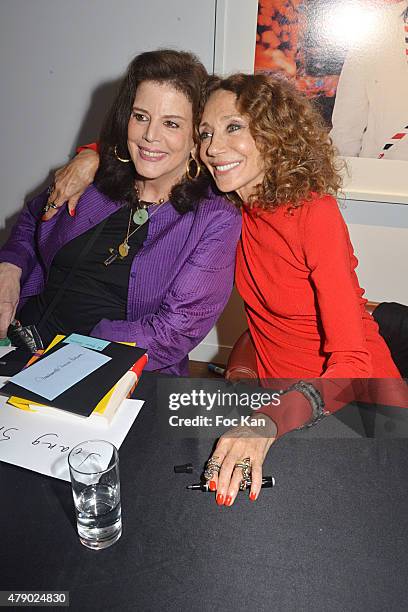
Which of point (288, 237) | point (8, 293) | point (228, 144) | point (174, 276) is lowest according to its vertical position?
point (8, 293)

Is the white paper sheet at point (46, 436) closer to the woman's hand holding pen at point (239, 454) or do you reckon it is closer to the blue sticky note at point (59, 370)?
the blue sticky note at point (59, 370)

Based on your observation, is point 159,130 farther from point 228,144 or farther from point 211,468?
point 211,468

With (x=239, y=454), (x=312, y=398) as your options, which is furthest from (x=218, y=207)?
(x=239, y=454)

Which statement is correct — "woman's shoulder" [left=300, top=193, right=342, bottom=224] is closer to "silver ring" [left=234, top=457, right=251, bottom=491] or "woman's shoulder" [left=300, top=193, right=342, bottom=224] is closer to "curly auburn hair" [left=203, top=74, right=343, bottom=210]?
"curly auburn hair" [left=203, top=74, right=343, bottom=210]

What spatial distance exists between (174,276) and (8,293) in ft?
1.76

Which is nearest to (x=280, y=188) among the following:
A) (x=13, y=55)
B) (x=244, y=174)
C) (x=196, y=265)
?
(x=244, y=174)

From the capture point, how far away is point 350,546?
0.95 m

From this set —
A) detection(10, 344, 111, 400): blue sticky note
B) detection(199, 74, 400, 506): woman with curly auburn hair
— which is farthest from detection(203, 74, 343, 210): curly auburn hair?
detection(10, 344, 111, 400): blue sticky note

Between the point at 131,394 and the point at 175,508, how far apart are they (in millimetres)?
359

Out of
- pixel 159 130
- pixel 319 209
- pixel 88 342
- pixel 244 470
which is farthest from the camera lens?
pixel 159 130

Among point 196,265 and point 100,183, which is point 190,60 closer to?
point 100,183

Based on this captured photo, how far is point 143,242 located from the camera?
5.89 feet

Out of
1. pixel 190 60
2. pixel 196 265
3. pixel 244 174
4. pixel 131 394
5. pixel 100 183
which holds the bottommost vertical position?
pixel 131 394

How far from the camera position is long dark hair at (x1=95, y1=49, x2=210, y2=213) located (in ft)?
5.53
